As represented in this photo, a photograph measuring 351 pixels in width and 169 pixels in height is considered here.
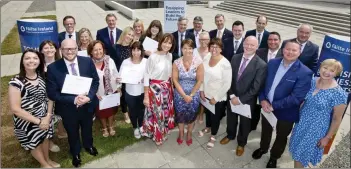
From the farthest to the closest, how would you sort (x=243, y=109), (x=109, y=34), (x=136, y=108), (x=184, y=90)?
1. (x=109, y=34)
2. (x=136, y=108)
3. (x=184, y=90)
4. (x=243, y=109)

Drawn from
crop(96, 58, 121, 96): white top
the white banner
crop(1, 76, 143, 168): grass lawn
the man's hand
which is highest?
the white banner

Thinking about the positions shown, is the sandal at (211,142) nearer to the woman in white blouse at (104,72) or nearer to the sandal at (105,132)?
the woman in white blouse at (104,72)

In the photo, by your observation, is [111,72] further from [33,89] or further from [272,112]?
[272,112]

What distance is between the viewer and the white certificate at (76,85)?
11.7 feet

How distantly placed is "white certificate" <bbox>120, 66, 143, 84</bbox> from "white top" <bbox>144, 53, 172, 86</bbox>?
0.16 meters

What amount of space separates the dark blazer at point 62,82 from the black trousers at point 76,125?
0.06 m

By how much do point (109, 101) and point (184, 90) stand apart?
144 centimetres

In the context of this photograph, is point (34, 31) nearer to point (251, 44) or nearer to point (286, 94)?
point (251, 44)

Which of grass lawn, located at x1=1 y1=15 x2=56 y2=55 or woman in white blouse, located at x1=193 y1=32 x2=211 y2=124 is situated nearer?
woman in white blouse, located at x1=193 y1=32 x2=211 y2=124

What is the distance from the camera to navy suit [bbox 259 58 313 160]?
3.50 m

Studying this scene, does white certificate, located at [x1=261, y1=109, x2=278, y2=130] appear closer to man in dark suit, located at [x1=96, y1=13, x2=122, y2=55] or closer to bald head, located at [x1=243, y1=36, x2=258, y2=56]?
bald head, located at [x1=243, y1=36, x2=258, y2=56]

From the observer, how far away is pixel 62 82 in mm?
3574

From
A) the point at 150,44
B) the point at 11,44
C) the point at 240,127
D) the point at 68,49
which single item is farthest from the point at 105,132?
the point at 11,44

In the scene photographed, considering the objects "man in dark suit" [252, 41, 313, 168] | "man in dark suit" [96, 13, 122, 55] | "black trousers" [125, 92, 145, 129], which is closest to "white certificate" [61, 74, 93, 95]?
"black trousers" [125, 92, 145, 129]
